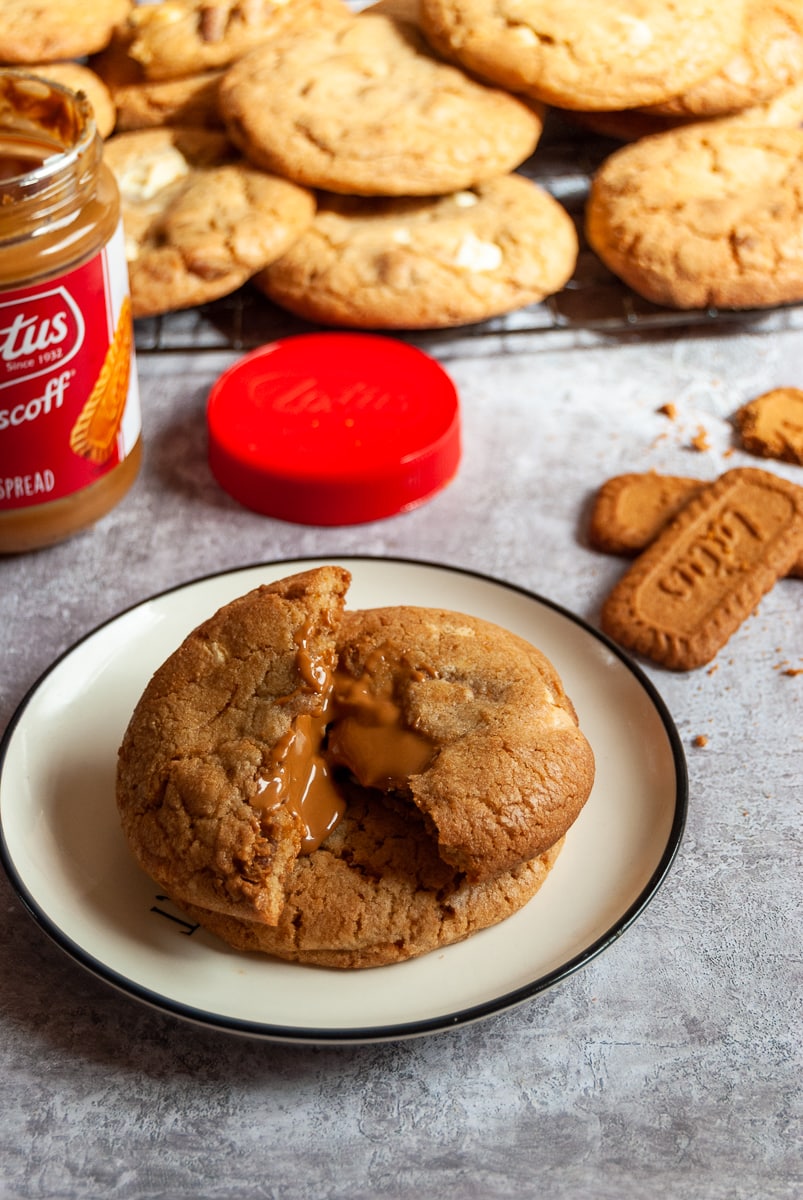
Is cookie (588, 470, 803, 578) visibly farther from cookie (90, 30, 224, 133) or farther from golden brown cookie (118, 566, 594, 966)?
cookie (90, 30, 224, 133)

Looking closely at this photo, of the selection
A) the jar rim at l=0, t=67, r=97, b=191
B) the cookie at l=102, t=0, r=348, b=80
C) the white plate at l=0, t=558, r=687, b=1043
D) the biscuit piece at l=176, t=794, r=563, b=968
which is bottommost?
the white plate at l=0, t=558, r=687, b=1043

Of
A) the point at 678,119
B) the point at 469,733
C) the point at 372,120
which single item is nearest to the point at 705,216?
the point at 678,119

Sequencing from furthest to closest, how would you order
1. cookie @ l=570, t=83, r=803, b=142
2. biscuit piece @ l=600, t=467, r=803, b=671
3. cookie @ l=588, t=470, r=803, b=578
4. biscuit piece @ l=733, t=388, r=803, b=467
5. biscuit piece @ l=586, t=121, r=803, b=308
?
cookie @ l=570, t=83, r=803, b=142 < biscuit piece @ l=586, t=121, r=803, b=308 < biscuit piece @ l=733, t=388, r=803, b=467 < cookie @ l=588, t=470, r=803, b=578 < biscuit piece @ l=600, t=467, r=803, b=671

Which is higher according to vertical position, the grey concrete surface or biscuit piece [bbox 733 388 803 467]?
biscuit piece [bbox 733 388 803 467]

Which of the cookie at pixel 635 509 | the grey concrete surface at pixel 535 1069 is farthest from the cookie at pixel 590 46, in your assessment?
the grey concrete surface at pixel 535 1069

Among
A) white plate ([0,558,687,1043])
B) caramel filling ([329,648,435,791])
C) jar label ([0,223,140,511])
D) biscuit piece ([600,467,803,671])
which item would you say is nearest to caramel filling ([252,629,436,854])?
caramel filling ([329,648,435,791])

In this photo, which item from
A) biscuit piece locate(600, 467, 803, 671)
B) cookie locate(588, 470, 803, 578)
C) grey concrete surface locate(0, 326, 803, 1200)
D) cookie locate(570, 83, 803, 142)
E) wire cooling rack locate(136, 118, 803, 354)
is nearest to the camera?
grey concrete surface locate(0, 326, 803, 1200)

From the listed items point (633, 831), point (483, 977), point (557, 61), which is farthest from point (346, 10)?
point (483, 977)

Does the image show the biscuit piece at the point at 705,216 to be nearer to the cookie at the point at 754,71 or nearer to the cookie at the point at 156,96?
the cookie at the point at 754,71
